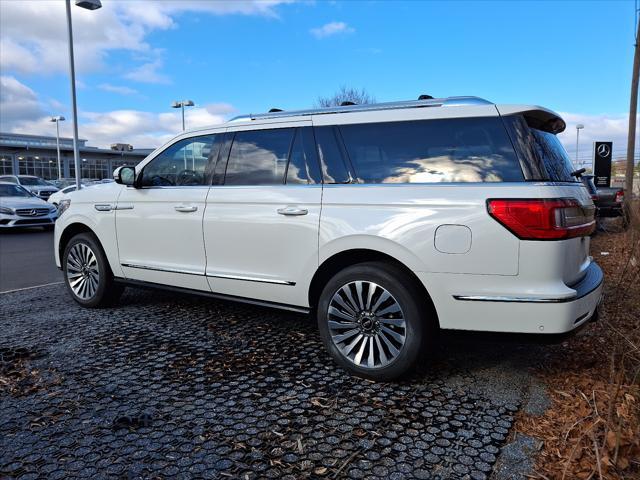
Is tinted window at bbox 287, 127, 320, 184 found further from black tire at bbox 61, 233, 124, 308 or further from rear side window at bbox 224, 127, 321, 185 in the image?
black tire at bbox 61, 233, 124, 308

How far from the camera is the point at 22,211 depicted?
49.7 ft

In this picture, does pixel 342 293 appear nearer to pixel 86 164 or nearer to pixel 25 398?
pixel 25 398

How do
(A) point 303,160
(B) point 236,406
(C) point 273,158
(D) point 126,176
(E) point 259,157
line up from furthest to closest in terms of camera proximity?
(D) point 126,176 < (E) point 259,157 < (C) point 273,158 < (A) point 303,160 < (B) point 236,406

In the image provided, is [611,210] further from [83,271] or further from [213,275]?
[83,271]

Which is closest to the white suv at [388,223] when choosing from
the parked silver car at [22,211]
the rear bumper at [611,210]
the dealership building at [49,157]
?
the rear bumper at [611,210]

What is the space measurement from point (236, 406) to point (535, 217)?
6.97 ft

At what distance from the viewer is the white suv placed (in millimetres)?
3023

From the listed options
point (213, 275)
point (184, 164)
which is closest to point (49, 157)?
point (184, 164)

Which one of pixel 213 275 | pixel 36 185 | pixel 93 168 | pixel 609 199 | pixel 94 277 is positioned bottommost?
pixel 94 277

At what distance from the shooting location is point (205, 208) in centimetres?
438

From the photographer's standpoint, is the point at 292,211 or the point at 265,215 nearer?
the point at 292,211

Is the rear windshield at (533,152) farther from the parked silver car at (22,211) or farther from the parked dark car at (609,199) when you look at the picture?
the parked silver car at (22,211)

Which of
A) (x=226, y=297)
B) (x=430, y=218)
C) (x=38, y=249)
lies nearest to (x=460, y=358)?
(x=430, y=218)

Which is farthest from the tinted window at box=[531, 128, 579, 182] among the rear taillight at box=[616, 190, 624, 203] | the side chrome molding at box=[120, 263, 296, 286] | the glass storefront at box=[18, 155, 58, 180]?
the glass storefront at box=[18, 155, 58, 180]
